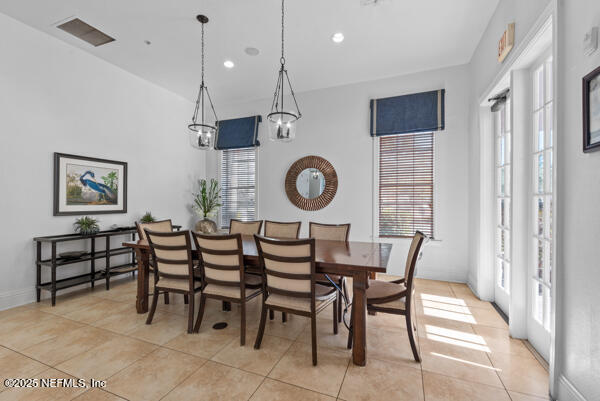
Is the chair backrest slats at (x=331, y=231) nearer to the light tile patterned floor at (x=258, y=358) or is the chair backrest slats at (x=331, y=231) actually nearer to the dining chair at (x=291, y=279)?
the light tile patterned floor at (x=258, y=358)

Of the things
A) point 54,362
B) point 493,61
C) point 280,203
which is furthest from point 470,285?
point 54,362

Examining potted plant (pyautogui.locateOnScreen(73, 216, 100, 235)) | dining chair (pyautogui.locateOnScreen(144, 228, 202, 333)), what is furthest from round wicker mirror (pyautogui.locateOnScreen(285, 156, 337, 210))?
potted plant (pyautogui.locateOnScreen(73, 216, 100, 235))

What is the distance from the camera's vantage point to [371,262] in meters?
2.03

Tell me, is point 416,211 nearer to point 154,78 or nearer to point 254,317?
point 254,317

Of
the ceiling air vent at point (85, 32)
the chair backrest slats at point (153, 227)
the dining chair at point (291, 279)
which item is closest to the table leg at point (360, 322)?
the dining chair at point (291, 279)

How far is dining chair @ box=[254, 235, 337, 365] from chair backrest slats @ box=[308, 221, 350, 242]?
98 centimetres

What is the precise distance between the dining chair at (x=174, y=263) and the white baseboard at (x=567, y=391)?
2.68 metres

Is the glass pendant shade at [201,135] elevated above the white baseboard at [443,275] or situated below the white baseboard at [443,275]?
above

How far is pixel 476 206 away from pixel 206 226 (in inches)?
156

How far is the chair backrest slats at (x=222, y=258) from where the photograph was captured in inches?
86.8

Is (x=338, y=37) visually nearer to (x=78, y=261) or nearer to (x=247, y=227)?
(x=247, y=227)

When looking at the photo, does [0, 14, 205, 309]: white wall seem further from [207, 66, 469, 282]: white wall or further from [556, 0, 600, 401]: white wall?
[556, 0, 600, 401]: white wall

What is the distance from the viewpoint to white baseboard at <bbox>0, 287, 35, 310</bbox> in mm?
2973

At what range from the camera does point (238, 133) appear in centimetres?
532
